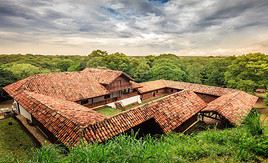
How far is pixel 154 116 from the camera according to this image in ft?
40.1

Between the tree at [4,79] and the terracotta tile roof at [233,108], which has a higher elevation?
the tree at [4,79]

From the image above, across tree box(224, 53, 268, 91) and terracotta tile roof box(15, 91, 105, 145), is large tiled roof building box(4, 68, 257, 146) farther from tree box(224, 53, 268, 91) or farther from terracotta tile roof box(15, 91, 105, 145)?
tree box(224, 53, 268, 91)

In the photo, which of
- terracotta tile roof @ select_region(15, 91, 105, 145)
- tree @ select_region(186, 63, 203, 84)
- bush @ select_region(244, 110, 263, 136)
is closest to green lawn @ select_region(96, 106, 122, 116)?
terracotta tile roof @ select_region(15, 91, 105, 145)

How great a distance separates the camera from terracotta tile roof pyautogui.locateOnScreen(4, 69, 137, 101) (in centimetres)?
1978

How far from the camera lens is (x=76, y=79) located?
24516 millimetres

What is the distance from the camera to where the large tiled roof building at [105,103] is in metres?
9.53

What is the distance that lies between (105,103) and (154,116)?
559 inches

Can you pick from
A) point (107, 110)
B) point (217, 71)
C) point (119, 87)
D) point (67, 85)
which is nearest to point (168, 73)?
point (217, 71)

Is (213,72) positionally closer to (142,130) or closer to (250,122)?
(142,130)

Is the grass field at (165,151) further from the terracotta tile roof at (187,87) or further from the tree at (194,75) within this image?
the tree at (194,75)

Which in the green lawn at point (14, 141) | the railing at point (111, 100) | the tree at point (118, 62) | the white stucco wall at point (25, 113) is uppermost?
the tree at point (118, 62)

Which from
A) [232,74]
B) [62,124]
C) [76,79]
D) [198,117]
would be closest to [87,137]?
[62,124]

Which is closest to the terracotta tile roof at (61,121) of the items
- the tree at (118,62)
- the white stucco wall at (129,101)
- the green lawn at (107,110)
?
the green lawn at (107,110)

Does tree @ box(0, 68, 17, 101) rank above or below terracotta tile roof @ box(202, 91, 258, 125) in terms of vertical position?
above
